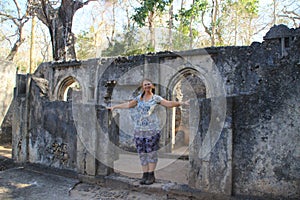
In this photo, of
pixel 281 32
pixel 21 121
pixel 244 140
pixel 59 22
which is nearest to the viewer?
pixel 244 140

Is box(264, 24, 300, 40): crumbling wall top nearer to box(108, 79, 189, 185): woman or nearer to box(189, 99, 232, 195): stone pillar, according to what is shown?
box(189, 99, 232, 195): stone pillar

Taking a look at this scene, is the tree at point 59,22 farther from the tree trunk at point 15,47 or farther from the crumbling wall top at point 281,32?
the crumbling wall top at point 281,32

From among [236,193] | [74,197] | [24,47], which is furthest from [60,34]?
[24,47]

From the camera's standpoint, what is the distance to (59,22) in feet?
46.2

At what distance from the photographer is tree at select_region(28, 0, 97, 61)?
1390cm

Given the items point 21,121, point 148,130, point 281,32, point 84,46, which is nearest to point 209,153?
point 148,130

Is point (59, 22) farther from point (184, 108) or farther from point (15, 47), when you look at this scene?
point (184, 108)

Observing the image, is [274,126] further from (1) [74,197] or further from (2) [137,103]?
(1) [74,197]

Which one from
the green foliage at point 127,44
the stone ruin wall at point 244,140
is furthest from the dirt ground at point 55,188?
the green foliage at point 127,44

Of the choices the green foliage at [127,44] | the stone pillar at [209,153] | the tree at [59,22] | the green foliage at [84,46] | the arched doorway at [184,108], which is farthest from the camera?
the green foliage at [84,46]

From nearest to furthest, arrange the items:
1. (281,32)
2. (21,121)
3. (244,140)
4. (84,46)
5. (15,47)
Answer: (244,140), (21,121), (281,32), (15,47), (84,46)

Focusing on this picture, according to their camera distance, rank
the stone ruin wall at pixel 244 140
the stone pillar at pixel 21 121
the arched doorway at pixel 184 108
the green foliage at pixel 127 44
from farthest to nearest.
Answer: the green foliage at pixel 127 44 < the arched doorway at pixel 184 108 < the stone pillar at pixel 21 121 < the stone ruin wall at pixel 244 140

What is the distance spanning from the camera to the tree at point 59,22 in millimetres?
13898

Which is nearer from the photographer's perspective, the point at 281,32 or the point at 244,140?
the point at 244,140
